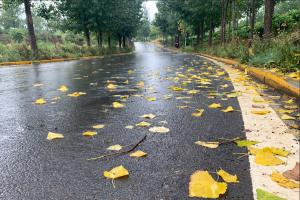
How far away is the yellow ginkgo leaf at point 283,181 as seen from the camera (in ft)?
6.57

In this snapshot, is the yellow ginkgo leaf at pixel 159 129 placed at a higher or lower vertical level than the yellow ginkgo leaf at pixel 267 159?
lower

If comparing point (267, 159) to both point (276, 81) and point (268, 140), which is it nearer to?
point (268, 140)

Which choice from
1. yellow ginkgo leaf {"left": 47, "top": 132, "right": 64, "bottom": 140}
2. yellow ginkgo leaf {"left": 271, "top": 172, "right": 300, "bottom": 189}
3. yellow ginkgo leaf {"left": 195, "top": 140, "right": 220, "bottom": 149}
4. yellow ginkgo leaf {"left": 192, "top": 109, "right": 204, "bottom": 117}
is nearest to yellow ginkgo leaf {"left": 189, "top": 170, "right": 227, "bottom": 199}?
yellow ginkgo leaf {"left": 271, "top": 172, "right": 300, "bottom": 189}

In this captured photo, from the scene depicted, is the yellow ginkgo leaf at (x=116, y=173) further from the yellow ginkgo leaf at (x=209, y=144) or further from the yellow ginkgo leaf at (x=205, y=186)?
the yellow ginkgo leaf at (x=209, y=144)

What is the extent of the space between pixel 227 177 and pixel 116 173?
76 centimetres

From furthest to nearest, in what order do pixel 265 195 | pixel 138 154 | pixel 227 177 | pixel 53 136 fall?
1. pixel 53 136
2. pixel 138 154
3. pixel 227 177
4. pixel 265 195

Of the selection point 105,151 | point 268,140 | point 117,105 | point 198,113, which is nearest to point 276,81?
point 198,113

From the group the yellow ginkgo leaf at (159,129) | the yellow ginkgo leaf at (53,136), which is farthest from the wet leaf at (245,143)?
the yellow ginkgo leaf at (53,136)

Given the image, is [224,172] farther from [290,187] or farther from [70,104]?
[70,104]

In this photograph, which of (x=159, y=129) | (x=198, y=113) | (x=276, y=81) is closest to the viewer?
(x=159, y=129)

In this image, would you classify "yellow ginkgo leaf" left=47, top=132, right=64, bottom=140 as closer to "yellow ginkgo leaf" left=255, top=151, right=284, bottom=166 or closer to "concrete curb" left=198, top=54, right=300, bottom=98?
"yellow ginkgo leaf" left=255, top=151, right=284, bottom=166

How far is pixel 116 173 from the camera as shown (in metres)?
2.33

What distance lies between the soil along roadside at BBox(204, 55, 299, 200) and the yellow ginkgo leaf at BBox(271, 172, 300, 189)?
28mm

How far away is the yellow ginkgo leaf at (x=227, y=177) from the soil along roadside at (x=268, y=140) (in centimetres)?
12
